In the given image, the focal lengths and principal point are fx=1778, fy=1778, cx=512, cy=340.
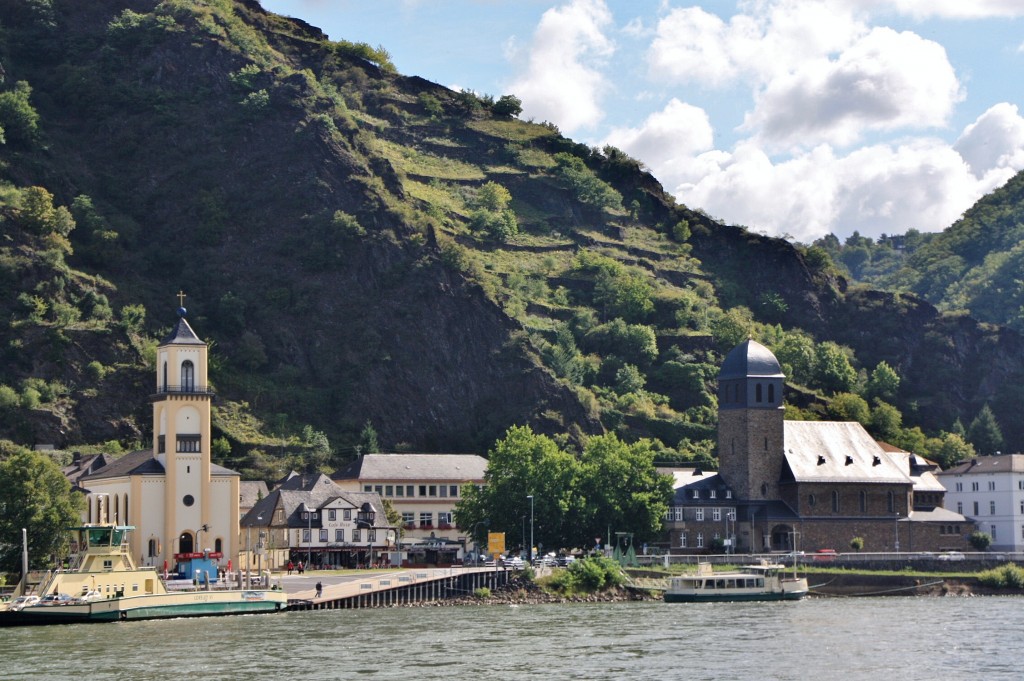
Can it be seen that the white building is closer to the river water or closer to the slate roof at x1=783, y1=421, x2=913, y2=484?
the slate roof at x1=783, y1=421, x2=913, y2=484

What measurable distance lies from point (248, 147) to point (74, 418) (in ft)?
157

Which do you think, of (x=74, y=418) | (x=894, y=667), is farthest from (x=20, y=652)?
(x=74, y=418)

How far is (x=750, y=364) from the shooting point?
5620 inches

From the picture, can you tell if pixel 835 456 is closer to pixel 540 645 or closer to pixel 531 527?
pixel 531 527

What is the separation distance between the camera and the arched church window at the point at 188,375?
12799 cm

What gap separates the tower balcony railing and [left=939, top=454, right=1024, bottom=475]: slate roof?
223ft

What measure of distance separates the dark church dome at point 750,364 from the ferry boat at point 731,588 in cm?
2719

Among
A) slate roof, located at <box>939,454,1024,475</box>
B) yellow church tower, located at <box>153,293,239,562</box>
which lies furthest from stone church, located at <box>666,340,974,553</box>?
yellow church tower, located at <box>153,293,239,562</box>

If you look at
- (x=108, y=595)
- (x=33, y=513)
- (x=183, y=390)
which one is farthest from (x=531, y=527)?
(x=108, y=595)

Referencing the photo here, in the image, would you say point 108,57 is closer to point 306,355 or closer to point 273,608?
point 306,355

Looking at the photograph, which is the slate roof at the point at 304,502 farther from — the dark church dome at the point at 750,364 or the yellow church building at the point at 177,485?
the dark church dome at the point at 750,364

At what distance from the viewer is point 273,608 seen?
331ft

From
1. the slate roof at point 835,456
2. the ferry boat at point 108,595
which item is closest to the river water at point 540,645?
the ferry boat at point 108,595

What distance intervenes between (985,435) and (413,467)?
7020 centimetres
